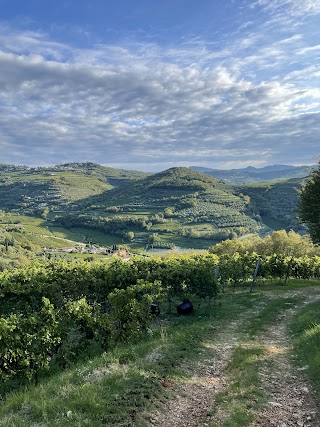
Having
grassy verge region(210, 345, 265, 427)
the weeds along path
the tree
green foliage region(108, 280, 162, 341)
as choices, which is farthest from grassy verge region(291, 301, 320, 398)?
the tree

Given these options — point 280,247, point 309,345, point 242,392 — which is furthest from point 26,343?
point 280,247

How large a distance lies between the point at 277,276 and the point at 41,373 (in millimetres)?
32237

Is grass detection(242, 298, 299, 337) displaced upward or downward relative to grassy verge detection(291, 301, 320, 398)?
downward

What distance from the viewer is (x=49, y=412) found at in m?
7.34

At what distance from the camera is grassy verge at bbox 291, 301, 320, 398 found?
410 inches

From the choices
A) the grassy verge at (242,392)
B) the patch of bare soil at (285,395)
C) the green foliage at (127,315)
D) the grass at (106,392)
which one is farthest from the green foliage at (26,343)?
the patch of bare soil at (285,395)

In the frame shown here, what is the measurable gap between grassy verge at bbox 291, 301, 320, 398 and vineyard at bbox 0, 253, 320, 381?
22.2ft

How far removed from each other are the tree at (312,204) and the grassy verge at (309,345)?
14.4m

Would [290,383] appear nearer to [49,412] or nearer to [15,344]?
[49,412]

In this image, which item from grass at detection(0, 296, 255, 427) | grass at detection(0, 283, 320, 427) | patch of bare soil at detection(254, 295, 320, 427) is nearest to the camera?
grass at detection(0, 296, 255, 427)

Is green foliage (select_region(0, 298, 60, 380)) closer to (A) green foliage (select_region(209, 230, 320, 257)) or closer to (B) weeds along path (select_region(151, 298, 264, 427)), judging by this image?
(B) weeds along path (select_region(151, 298, 264, 427))

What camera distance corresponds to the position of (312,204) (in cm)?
3058

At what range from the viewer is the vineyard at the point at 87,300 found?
10.8 meters

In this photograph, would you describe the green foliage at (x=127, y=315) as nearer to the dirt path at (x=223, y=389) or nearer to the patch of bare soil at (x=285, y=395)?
the dirt path at (x=223, y=389)
